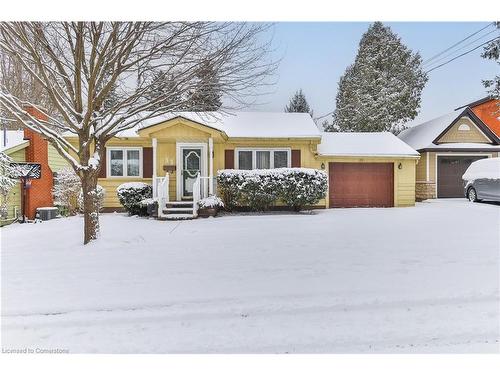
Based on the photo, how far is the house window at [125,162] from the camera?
852cm

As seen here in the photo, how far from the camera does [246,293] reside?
2814 mm

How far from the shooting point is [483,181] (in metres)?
9.08

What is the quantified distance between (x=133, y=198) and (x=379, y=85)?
249 inches

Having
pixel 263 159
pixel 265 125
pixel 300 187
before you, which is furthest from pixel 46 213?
pixel 265 125

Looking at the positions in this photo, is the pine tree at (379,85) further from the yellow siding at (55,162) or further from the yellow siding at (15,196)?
the yellow siding at (15,196)

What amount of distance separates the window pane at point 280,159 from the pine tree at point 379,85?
1.45 m

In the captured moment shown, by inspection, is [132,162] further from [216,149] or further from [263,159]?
[263,159]

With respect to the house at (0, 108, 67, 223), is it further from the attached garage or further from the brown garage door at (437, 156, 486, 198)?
the brown garage door at (437, 156, 486, 198)

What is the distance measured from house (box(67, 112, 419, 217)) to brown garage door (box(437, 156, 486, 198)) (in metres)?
2.32

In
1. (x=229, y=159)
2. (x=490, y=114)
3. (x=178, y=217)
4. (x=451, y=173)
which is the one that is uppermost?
(x=490, y=114)

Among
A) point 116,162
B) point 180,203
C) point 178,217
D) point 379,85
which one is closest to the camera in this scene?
point 379,85

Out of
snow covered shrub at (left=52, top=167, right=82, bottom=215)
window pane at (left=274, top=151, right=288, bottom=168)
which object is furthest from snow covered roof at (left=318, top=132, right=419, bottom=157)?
snow covered shrub at (left=52, top=167, right=82, bottom=215)

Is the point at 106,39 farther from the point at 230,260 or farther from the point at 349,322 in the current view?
the point at 349,322
